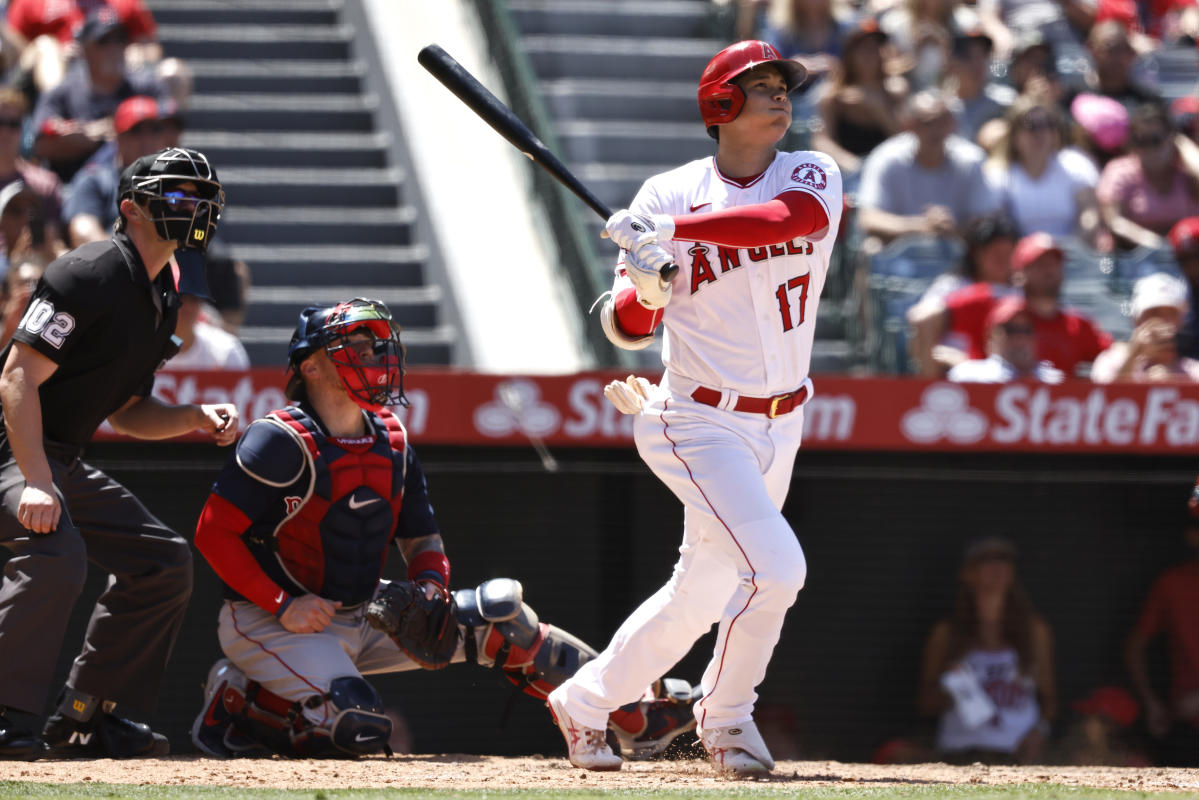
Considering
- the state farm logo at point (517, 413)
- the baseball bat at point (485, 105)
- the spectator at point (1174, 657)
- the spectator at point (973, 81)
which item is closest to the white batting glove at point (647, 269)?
the baseball bat at point (485, 105)

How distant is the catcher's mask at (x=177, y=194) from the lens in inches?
194

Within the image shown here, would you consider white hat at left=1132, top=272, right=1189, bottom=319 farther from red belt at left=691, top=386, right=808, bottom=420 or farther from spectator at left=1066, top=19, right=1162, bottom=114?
red belt at left=691, top=386, right=808, bottom=420

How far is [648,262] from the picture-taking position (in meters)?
4.52

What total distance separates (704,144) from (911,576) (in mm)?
3949

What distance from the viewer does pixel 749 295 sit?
4.81 meters

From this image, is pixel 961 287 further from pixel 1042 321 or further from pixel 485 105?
pixel 485 105

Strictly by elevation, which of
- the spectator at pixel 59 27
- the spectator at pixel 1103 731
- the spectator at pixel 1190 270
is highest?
the spectator at pixel 59 27

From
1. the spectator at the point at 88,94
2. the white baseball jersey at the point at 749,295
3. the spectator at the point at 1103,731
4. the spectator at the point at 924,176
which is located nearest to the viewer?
the white baseball jersey at the point at 749,295

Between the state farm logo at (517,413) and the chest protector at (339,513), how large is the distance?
1167mm

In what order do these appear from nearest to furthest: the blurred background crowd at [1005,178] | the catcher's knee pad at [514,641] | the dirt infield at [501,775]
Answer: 1. the dirt infield at [501,775]
2. the catcher's knee pad at [514,641]
3. the blurred background crowd at [1005,178]

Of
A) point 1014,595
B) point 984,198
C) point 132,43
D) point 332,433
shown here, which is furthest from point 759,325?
point 132,43

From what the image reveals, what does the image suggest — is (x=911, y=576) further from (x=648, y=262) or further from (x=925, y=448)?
(x=648, y=262)

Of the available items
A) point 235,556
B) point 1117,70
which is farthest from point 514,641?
point 1117,70

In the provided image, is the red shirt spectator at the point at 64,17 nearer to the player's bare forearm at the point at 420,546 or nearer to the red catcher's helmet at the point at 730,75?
the player's bare forearm at the point at 420,546
